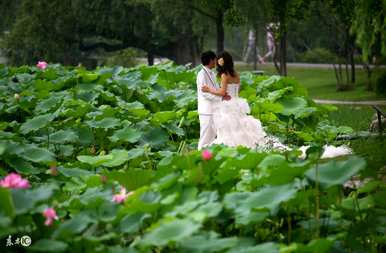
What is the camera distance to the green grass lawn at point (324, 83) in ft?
92.2

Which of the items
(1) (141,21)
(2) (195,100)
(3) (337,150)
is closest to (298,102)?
(2) (195,100)

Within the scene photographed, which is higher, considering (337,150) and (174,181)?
(174,181)

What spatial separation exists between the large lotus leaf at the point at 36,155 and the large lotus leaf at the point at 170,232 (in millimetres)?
2508

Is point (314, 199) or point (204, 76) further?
point (204, 76)

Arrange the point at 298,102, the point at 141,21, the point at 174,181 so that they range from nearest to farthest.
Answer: the point at 174,181 < the point at 298,102 < the point at 141,21

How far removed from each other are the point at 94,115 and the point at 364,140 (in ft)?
9.89

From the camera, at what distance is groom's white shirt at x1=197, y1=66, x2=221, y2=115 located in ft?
31.5

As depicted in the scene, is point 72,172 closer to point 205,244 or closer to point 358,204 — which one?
point 358,204

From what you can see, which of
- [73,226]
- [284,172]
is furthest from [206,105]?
[73,226]

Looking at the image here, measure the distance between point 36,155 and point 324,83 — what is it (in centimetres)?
3085

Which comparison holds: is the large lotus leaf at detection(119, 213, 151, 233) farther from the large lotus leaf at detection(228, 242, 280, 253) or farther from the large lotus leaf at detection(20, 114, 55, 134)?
the large lotus leaf at detection(20, 114, 55, 134)

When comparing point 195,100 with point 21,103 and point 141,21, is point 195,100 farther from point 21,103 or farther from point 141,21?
point 141,21

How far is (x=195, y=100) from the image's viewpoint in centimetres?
1099

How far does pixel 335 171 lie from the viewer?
4094 mm
